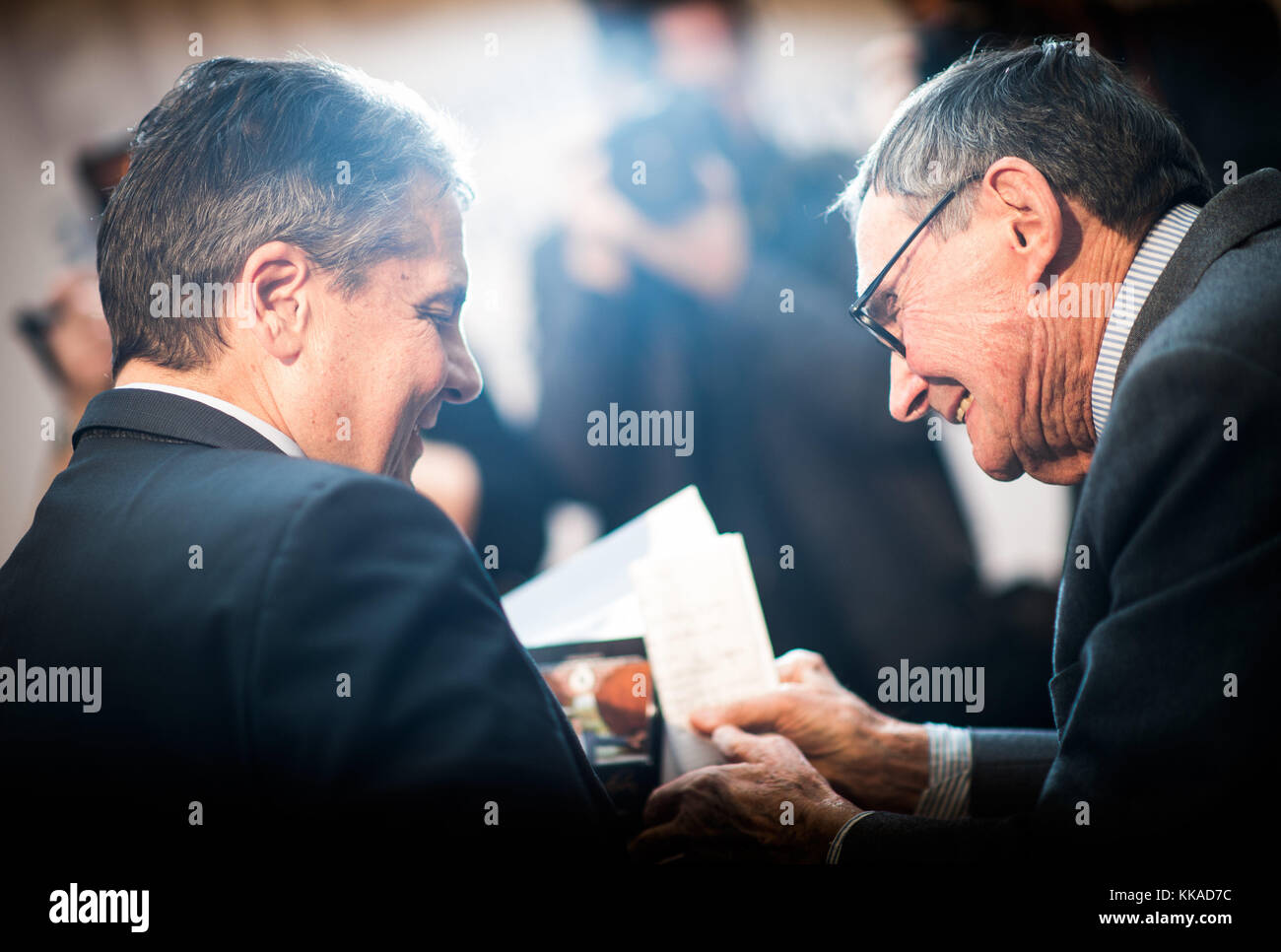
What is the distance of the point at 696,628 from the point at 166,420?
0.84m

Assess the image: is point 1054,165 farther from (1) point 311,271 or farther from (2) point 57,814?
(2) point 57,814

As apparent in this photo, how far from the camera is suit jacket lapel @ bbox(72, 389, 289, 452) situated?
98 centimetres

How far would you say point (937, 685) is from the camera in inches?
125

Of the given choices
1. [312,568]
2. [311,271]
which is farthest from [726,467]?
[312,568]

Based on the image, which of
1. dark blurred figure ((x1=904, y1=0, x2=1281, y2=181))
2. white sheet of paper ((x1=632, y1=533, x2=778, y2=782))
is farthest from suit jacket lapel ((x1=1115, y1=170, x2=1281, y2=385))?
dark blurred figure ((x1=904, y1=0, x2=1281, y2=181))

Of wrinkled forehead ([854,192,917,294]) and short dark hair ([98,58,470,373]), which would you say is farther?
wrinkled forehead ([854,192,917,294])

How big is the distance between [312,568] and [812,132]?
2815mm

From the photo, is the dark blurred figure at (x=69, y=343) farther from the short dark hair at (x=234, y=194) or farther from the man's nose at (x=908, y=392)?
the man's nose at (x=908, y=392)

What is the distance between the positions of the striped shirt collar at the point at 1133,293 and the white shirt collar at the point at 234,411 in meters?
1.08

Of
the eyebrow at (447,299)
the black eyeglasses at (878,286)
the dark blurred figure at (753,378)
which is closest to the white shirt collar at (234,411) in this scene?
the eyebrow at (447,299)

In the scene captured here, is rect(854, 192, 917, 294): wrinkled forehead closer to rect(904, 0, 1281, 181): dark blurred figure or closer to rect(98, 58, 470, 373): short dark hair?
rect(98, 58, 470, 373): short dark hair

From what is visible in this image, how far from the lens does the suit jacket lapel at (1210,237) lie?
104 cm

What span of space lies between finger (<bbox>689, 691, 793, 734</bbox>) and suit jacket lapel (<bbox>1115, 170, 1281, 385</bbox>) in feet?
2.48
